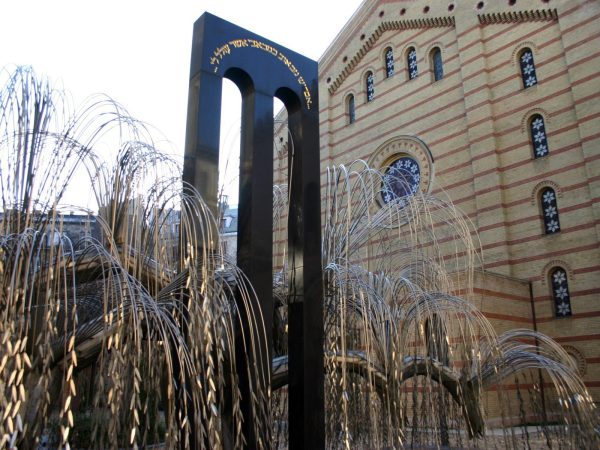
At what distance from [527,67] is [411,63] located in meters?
4.46

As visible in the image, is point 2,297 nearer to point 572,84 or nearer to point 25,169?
point 25,169

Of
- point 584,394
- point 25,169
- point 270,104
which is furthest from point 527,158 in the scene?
point 25,169

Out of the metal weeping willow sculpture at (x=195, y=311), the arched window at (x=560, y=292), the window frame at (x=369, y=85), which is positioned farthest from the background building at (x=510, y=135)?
the metal weeping willow sculpture at (x=195, y=311)

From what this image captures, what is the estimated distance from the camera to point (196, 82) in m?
3.75

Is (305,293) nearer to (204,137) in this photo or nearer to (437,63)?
(204,137)

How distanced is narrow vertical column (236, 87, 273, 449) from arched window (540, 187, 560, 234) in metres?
12.6

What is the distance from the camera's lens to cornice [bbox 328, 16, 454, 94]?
18094mm

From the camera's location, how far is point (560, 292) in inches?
553

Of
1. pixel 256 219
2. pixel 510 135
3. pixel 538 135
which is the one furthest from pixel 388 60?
pixel 256 219

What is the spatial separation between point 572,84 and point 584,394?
11.6 m

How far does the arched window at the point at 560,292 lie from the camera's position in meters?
13.9

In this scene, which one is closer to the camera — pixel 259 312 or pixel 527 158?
pixel 259 312

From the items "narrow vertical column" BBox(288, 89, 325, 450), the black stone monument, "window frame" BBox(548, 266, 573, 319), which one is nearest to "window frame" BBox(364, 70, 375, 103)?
"window frame" BBox(548, 266, 573, 319)

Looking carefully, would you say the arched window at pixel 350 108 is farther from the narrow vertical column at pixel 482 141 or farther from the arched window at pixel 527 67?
the arched window at pixel 527 67
